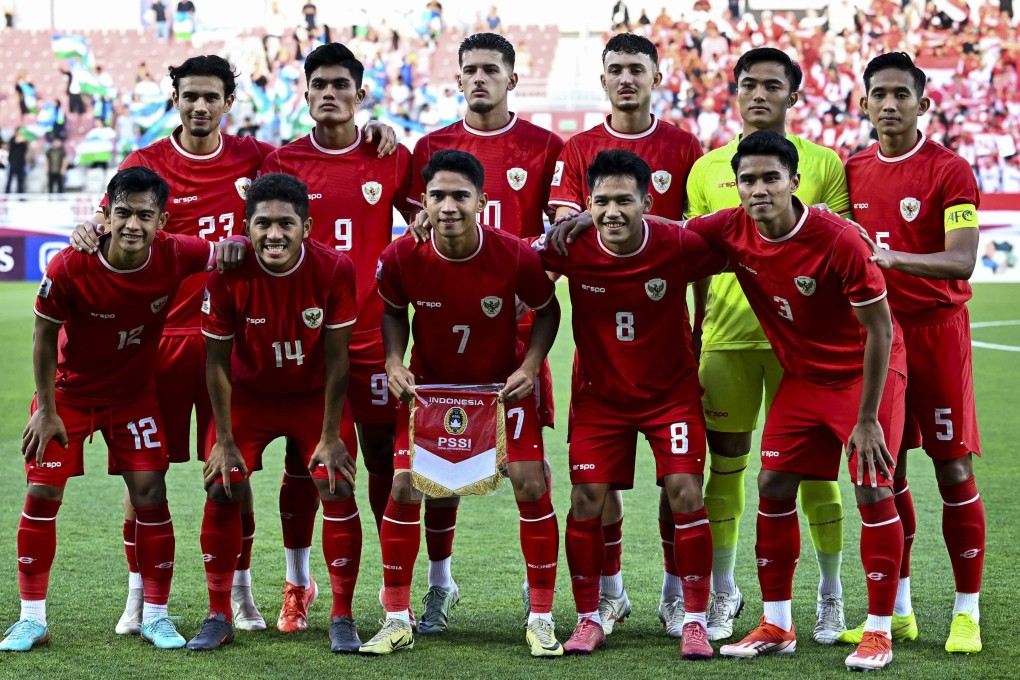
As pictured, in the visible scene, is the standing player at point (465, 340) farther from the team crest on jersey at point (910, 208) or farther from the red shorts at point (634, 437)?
the team crest on jersey at point (910, 208)

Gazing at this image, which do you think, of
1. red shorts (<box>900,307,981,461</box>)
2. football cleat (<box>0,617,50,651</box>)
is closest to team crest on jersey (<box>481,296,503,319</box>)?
red shorts (<box>900,307,981,461</box>)

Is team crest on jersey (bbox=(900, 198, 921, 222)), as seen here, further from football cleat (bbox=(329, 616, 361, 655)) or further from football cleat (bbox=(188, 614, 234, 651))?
football cleat (bbox=(188, 614, 234, 651))

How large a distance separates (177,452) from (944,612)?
10.0 feet

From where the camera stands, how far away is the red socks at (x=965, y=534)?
4.55 m

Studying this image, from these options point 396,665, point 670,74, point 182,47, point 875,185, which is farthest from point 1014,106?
point 396,665

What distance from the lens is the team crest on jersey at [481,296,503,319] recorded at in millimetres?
4531

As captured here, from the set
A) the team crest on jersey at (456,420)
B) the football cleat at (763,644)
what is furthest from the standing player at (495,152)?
the football cleat at (763,644)

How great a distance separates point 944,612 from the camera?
15.9ft

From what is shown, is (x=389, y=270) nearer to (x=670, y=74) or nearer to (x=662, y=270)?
(x=662, y=270)

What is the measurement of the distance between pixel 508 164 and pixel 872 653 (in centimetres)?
234

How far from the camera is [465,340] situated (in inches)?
181

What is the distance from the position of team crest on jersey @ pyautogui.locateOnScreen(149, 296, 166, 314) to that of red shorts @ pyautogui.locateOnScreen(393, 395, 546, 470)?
947mm

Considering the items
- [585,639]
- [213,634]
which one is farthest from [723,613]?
[213,634]

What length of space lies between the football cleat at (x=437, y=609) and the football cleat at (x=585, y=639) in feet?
1.79
